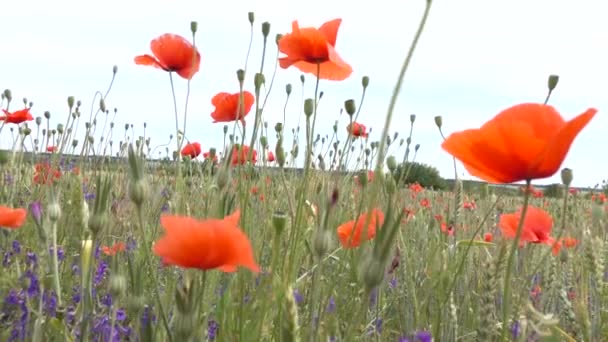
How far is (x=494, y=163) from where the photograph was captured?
1091 millimetres

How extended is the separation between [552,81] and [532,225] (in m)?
0.59

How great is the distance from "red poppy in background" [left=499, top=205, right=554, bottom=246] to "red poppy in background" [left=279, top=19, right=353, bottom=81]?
579mm

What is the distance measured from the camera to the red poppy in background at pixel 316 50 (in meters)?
1.71

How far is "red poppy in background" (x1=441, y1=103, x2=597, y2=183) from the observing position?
1.05 metres

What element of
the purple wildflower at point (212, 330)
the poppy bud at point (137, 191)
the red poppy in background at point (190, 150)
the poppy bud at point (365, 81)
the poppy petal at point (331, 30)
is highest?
the poppy petal at point (331, 30)


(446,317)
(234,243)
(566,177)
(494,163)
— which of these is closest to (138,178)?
(234,243)

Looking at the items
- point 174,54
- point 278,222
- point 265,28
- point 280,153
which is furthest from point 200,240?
point 174,54

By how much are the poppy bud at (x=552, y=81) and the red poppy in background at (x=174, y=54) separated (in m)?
0.89

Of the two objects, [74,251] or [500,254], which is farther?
[74,251]

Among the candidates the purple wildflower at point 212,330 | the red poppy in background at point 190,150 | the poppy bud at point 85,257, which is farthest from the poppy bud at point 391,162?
the red poppy in background at point 190,150

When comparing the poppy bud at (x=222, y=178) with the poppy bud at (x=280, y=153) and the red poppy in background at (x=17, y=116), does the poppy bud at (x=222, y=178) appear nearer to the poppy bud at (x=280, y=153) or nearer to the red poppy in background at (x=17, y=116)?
the poppy bud at (x=280, y=153)

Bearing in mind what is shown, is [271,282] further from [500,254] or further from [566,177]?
[566,177]

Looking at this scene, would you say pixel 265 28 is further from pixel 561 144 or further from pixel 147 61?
pixel 561 144

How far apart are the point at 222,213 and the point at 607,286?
67.8 inches
